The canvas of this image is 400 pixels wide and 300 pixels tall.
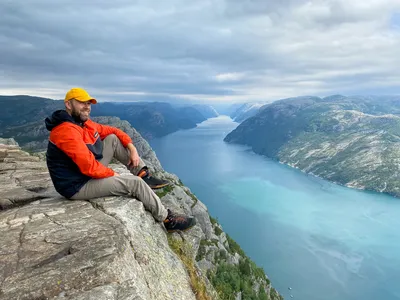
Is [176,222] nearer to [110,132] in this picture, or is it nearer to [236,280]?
[110,132]

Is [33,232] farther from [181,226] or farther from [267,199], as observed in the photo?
[267,199]

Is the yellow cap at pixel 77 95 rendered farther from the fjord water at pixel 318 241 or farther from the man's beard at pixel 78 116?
the fjord water at pixel 318 241

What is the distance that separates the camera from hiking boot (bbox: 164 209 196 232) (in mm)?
11625

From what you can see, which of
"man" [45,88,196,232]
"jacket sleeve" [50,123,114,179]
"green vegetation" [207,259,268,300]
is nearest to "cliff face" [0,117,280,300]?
"man" [45,88,196,232]

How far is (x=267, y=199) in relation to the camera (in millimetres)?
192500

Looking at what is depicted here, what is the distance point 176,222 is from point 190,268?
1868 mm

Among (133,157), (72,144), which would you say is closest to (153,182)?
(133,157)

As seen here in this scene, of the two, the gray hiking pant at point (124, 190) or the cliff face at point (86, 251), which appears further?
the gray hiking pant at point (124, 190)

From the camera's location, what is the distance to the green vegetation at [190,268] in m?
9.49

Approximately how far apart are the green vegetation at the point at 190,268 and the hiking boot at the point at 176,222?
1.36ft

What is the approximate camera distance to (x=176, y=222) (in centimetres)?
1171

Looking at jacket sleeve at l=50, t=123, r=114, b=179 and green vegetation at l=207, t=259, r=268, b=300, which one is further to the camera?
green vegetation at l=207, t=259, r=268, b=300

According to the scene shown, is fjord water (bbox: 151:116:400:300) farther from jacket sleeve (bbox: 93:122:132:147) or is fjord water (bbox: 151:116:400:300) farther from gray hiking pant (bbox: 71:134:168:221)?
jacket sleeve (bbox: 93:122:132:147)

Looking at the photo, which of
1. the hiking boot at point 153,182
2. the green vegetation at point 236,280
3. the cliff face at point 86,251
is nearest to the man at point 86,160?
the cliff face at point 86,251
